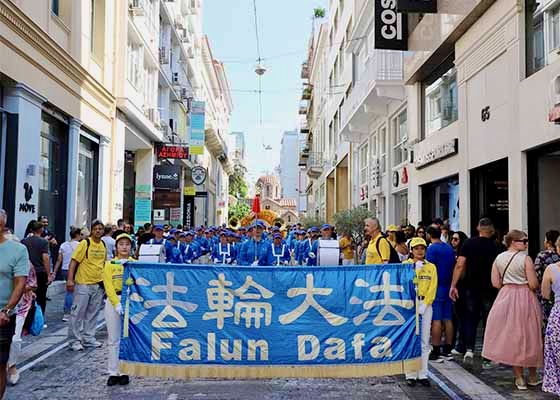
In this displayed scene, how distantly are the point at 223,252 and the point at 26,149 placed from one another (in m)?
5.18

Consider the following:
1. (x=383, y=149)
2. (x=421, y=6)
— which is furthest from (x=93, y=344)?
(x=383, y=149)

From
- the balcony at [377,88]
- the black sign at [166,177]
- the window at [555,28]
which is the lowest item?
the black sign at [166,177]

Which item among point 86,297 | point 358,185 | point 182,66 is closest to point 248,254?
point 86,297

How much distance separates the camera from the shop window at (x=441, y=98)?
1523cm

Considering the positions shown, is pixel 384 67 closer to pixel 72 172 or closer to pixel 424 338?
pixel 72 172

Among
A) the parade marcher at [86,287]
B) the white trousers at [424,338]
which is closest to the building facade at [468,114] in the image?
the white trousers at [424,338]

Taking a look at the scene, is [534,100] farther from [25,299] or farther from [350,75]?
[350,75]

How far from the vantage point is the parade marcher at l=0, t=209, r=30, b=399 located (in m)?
5.36

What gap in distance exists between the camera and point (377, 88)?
65.0 ft

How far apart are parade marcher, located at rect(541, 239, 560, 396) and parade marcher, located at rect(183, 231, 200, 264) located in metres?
9.44

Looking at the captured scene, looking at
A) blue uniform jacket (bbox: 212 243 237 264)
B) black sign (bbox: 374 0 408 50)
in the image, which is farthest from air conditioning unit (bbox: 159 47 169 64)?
blue uniform jacket (bbox: 212 243 237 264)

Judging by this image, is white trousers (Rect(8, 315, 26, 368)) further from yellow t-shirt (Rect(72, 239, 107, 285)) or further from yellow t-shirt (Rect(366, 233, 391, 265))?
yellow t-shirt (Rect(366, 233, 391, 265))

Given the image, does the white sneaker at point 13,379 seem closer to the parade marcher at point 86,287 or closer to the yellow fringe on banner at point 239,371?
the yellow fringe on banner at point 239,371

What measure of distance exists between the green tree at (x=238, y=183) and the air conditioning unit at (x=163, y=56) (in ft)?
192
